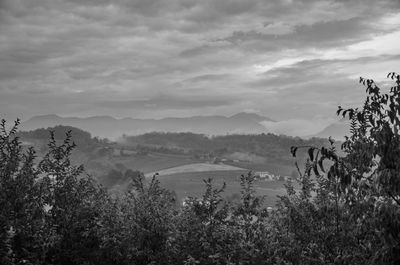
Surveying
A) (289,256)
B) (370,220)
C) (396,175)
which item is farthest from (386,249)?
(289,256)

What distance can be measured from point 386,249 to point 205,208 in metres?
12.8

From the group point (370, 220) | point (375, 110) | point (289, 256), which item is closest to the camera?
point (370, 220)

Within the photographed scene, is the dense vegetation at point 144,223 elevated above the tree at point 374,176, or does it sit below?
below

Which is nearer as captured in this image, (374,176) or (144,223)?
(374,176)

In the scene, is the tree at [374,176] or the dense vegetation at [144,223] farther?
the dense vegetation at [144,223]

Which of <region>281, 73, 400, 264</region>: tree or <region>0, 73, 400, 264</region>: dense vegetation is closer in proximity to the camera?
<region>281, 73, 400, 264</region>: tree

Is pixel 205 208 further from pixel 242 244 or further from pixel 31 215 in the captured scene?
pixel 31 215

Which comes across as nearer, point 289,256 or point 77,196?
point 289,256

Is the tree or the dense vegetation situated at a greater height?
the tree

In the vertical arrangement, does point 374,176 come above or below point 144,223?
above

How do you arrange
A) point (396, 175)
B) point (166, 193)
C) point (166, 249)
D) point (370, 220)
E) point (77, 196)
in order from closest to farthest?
point (396, 175)
point (370, 220)
point (166, 249)
point (77, 196)
point (166, 193)

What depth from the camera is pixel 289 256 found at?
18312 mm

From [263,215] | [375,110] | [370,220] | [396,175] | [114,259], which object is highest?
[375,110]

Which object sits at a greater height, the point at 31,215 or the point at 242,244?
the point at 31,215
